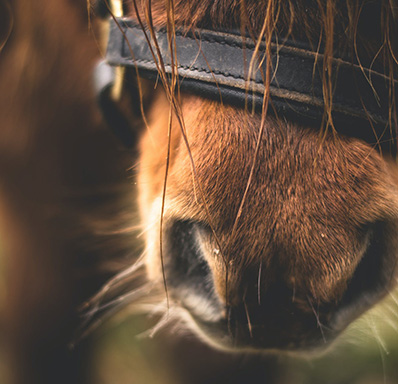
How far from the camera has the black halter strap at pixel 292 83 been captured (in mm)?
426

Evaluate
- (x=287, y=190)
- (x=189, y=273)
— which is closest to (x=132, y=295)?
(x=189, y=273)

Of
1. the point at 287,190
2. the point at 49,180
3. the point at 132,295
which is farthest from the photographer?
the point at 49,180

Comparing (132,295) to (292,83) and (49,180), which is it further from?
(292,83)

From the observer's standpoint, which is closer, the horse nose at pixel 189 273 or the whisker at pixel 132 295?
the horse nose at pixel 189 273

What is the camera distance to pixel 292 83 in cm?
43

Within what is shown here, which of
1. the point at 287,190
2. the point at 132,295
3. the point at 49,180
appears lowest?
the point at 132,295

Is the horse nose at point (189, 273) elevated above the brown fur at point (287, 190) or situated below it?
below

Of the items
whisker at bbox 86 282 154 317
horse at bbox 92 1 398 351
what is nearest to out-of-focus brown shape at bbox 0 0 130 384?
whisker at bbox 86 282 154 317

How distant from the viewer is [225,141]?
0.41 m

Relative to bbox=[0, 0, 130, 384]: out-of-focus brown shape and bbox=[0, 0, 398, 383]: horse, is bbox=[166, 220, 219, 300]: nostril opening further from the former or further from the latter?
bbox=[0, 0, 130, 384]: out-of-focus brown shape

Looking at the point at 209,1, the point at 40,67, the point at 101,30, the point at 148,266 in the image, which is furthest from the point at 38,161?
the point at 209,1

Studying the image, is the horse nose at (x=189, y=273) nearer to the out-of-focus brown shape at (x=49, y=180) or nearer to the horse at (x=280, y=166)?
the horse at (x=280, y=166)

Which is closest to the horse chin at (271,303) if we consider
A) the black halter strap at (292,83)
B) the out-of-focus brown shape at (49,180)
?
the black halter strap at (292,83)

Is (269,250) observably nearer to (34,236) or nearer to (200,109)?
(200,109)
